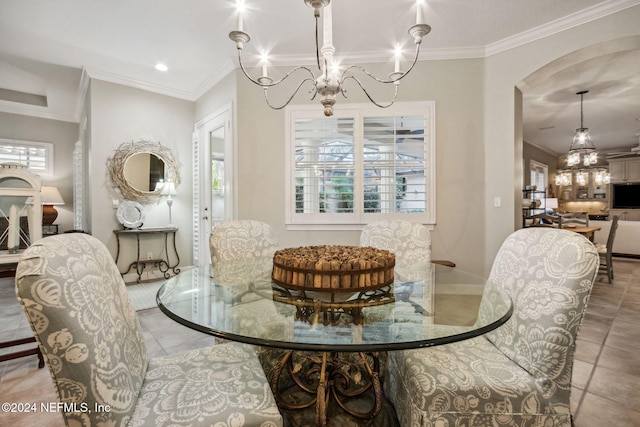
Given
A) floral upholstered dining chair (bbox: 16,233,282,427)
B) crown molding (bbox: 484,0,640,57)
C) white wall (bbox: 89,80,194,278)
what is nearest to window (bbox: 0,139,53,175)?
white wall (bbox: 89,80,194,278)

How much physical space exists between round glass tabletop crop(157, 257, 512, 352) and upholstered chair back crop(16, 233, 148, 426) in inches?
9.1

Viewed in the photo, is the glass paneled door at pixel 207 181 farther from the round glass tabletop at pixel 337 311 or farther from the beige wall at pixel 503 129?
the beige wall at pixel 503 129

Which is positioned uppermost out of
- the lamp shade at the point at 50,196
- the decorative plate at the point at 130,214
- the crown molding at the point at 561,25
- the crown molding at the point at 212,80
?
the crown molding at the point at 212,80

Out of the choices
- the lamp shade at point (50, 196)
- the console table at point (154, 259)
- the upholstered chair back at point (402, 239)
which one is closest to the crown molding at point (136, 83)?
the console table at point (154, 259)

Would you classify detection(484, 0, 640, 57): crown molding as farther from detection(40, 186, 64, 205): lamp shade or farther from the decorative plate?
detection(40, 186, 64, 205): lamp shade

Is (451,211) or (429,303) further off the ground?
(451,211)

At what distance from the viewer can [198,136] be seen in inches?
171

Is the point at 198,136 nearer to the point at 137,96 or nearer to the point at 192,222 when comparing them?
the point at 137,96

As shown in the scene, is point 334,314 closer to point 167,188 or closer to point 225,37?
point 225,37

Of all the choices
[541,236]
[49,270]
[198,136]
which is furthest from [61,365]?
[198,136]

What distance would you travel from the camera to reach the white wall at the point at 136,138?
3848 millimetres

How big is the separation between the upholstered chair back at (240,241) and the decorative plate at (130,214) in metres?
2.57

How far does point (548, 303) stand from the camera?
1.08 m

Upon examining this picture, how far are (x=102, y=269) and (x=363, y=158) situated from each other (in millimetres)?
2666
